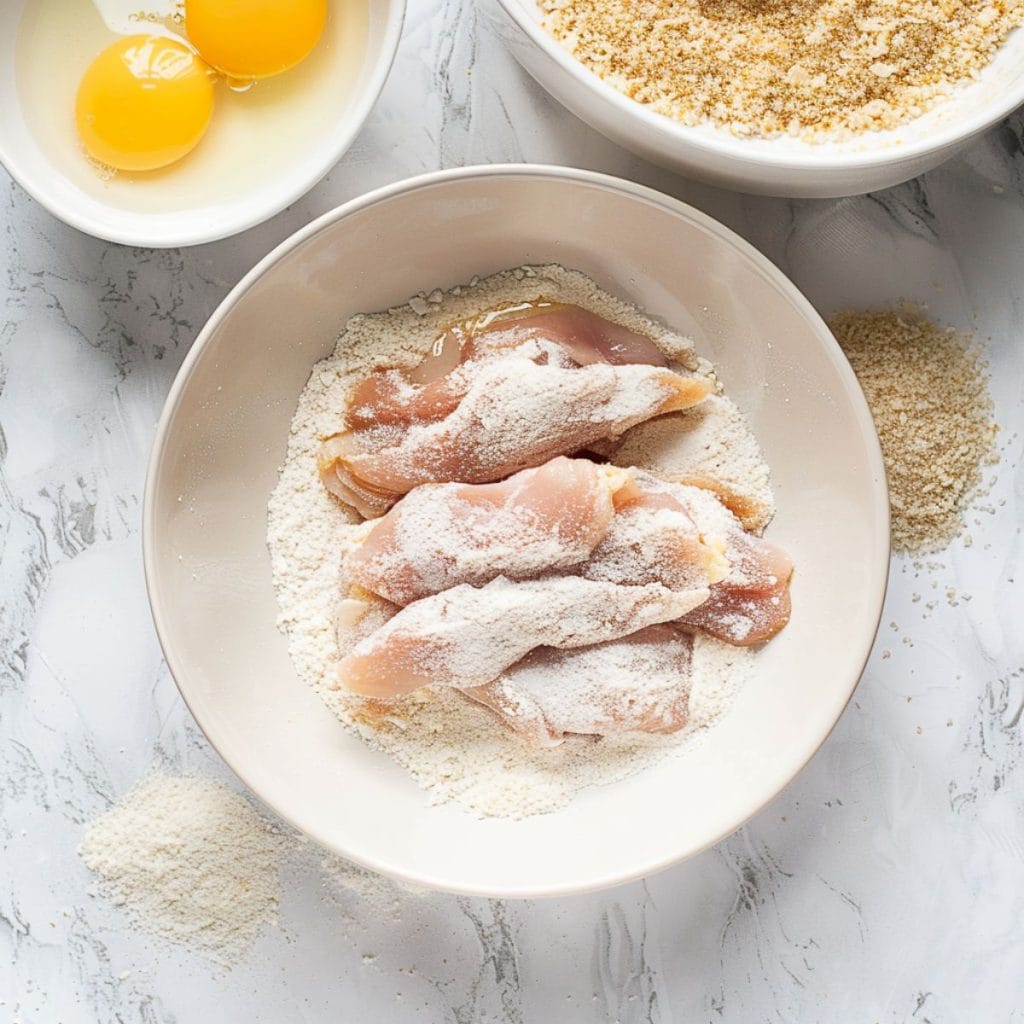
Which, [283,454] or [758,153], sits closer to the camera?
[758,153]

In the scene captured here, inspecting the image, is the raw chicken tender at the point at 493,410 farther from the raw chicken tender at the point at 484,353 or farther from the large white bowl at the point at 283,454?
the large white bowl at the point at 283,454

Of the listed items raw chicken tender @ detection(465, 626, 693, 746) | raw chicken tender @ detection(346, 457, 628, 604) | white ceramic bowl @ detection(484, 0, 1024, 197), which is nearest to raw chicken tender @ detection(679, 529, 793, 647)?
raw chicken tender @ detection(465, 626, 693, 746)

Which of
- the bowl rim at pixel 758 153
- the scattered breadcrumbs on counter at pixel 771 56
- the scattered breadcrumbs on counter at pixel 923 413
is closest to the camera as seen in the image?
the bowl rim at pixel 758 153

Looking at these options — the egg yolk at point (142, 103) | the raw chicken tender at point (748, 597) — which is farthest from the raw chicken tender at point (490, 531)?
the egg yolk at point (142, 103)

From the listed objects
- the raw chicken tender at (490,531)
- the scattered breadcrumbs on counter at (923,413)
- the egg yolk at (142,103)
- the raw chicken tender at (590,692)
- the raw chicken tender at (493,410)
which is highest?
the egg yolk at (142,103)

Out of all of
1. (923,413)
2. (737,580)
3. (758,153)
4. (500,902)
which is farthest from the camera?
(500,902)

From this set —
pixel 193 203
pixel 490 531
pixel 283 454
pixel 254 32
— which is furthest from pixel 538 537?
pixel 254 32

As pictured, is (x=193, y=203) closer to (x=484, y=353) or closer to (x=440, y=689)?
(x=484, y=353)

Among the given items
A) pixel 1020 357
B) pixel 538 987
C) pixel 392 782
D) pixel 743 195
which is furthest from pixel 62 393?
pixel 1020 357
